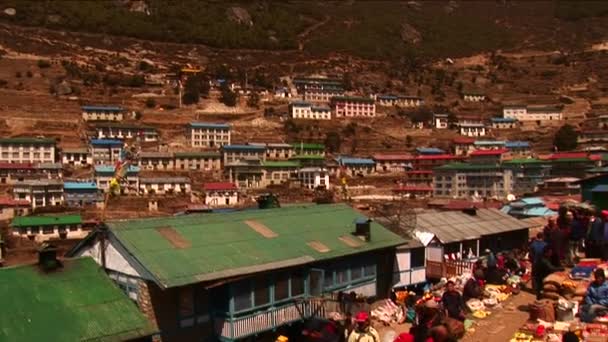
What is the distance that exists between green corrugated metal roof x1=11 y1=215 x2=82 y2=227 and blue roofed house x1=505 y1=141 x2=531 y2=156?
4967cm

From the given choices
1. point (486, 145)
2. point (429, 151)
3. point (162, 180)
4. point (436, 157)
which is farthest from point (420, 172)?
point (162, 180)

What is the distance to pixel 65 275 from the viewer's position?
10.8 m

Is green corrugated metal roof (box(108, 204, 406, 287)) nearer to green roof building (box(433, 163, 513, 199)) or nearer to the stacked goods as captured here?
the stacked goods

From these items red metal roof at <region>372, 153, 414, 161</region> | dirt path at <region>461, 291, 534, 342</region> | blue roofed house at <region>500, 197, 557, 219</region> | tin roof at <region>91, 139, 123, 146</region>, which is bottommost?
red metal roof at <region>372, 153, 414, 161</region>

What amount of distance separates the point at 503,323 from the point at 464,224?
7.40 metres

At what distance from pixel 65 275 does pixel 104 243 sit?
116 centimetres

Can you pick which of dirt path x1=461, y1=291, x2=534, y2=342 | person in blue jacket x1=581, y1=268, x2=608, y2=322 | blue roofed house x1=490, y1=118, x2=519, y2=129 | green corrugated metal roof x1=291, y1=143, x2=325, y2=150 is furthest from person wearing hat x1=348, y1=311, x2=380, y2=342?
blue roofed house x1=490, y1=118, x2=519, y2=129

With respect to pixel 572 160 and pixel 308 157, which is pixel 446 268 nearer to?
pixel 572 160

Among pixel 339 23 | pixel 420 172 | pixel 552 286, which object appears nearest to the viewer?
pixel 552 286

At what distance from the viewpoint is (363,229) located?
591 inches

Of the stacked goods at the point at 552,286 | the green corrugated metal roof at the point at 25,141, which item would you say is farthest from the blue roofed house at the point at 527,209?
the green corrugated metal roof at the point at 25,141

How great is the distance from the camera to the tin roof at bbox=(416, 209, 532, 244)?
679 inches

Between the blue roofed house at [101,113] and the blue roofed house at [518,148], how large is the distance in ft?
155

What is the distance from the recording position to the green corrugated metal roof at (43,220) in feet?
153
